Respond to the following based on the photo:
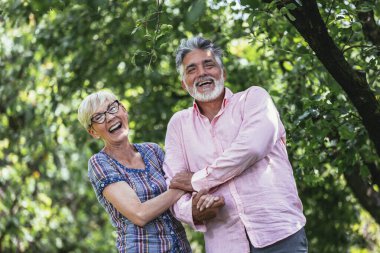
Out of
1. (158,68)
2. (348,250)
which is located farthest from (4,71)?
(348,250)

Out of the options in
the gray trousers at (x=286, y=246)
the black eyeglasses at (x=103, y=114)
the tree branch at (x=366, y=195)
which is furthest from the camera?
the tree branch at (x=366, y=195)

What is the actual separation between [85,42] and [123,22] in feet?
1.41

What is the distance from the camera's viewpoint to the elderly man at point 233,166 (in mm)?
2734

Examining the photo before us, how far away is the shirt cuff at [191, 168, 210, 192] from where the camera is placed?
2.79 meters

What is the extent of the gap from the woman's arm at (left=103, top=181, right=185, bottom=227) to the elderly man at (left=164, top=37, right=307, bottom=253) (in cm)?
4

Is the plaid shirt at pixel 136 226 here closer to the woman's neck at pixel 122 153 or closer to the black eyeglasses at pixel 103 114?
the woman's neck at pixel 122 153

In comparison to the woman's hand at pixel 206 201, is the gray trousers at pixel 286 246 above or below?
below

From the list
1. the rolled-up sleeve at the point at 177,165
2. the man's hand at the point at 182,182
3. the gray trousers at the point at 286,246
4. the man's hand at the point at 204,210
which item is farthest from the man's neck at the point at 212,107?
the gray trousers at the point at 286,246

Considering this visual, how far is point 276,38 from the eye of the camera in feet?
15.6

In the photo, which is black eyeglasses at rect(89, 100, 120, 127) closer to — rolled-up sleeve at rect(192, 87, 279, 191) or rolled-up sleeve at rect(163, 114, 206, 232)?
rolled-up sleeve at rect(163, 114, 206, 232)

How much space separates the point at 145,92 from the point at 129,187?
350 centimetres

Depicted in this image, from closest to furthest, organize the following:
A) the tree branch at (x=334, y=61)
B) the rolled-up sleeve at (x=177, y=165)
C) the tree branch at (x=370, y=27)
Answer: the rolled-up sleeve at (x=177, y=165) < the tree branch at (x=334, y=61) < the tree branch at (x=370, y=27)

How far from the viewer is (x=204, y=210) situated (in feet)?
9.04

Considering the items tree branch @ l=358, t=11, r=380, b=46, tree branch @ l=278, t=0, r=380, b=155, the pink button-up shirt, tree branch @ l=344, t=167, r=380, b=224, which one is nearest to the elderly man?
the pink button-up shirt
